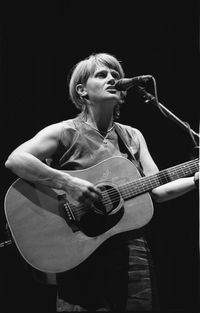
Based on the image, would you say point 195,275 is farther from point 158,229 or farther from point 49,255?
point 49,255

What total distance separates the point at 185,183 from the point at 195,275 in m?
1.09

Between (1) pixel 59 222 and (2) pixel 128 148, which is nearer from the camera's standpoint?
(1) pixel 59 222

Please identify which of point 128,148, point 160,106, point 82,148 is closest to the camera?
point 160,106

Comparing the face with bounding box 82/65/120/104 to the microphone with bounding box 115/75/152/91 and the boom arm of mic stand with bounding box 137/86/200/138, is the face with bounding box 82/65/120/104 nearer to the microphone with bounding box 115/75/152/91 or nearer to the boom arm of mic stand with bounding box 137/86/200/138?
the microphone with bounding box 115/75/152/91

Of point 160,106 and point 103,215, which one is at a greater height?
point 160,106

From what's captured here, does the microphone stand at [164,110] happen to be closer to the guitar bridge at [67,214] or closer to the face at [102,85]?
the face at [102,85]

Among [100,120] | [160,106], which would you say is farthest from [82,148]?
[160,106]

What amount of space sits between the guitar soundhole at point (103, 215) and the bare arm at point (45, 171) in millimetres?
75

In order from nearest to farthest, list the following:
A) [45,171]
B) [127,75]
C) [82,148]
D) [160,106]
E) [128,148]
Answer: [160,106], [45,171], [82,148], [128,148], [127,75]

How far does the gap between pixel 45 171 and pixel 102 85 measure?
72 centimetres

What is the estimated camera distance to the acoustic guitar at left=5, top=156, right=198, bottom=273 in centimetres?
193

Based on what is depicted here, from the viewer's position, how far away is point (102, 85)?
2379 millimetres

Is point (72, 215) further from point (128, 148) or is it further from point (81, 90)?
point (81, 90)

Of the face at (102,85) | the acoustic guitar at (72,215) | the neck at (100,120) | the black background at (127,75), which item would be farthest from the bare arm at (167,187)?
the black background at (127,75)
